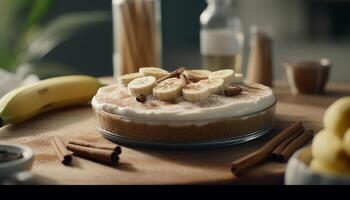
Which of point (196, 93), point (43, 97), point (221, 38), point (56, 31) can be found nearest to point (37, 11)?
point (56, 31)

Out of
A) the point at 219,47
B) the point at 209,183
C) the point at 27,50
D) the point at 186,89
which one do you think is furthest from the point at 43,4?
the point at 209,183

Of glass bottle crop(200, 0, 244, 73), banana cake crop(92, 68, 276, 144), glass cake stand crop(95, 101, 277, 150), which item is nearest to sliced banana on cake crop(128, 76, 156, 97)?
banana cake crop(92, 68, 276, 144)

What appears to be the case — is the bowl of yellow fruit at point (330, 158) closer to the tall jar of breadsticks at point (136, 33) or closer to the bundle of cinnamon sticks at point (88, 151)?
the bundle of cinnamon sticks at point (88, 151)

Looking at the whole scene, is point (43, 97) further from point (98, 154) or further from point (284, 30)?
point (284, 30)

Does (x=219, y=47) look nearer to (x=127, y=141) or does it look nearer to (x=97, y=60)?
(x=127, y=141)

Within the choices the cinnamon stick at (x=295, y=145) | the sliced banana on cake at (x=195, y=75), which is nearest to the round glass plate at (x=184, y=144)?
A: the cinnamon stick at (x=295, y=145)

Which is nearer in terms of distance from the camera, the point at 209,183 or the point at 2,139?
the point at 209,183

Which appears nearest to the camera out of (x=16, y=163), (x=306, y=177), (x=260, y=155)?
(x=306, y=177)
